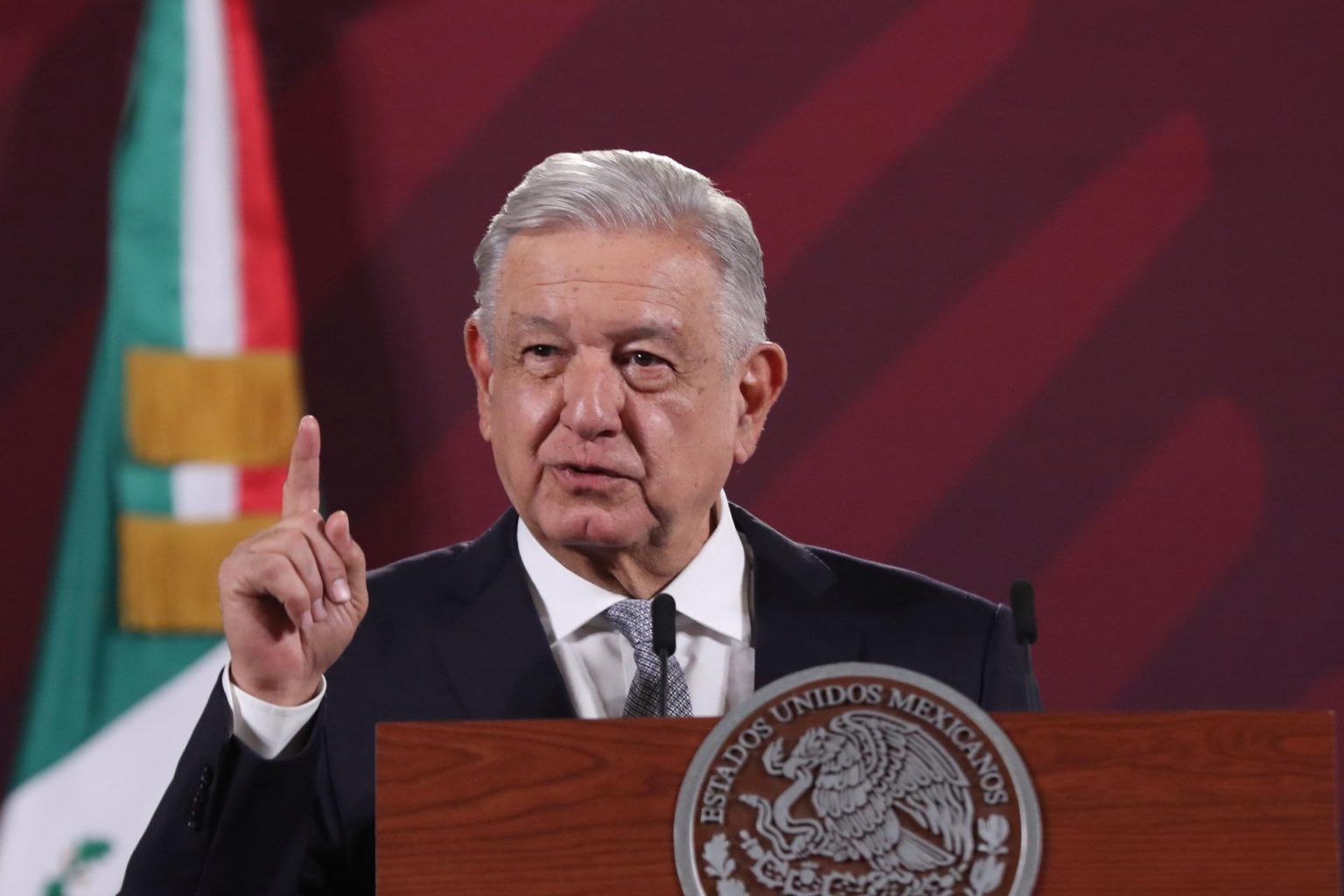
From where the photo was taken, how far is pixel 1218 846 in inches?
53.7

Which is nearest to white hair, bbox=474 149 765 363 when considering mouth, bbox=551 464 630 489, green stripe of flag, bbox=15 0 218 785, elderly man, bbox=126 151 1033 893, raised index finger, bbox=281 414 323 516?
elderly man, bbox=126 151 1033 893

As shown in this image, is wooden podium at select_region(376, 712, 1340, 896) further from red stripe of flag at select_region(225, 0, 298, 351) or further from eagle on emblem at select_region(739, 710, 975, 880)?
red stripe of flag at select_region(225, 0, 298, 351)

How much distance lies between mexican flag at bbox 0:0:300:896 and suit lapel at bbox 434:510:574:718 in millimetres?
1105

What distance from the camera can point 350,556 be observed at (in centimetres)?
166

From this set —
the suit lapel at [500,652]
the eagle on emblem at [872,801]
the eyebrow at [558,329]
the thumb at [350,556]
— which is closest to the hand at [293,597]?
the thumb at [350,556]

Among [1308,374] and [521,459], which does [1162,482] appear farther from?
[521,459]

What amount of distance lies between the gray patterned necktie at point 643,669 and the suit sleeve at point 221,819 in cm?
44

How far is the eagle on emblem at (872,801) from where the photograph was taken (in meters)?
1.34

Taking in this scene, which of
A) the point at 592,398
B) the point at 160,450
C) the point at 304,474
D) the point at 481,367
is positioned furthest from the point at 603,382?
the point at 160,450

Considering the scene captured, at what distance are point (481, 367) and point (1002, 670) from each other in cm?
83

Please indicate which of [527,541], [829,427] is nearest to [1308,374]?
[829,427]

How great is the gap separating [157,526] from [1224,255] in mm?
2174

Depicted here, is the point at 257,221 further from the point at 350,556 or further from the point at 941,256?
the point at 350,556

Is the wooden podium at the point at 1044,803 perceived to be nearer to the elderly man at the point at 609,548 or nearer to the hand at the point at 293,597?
the hand at the point at 293,597
